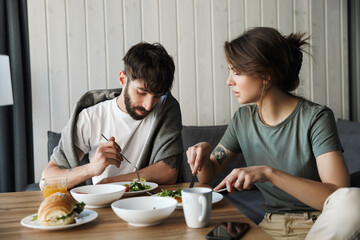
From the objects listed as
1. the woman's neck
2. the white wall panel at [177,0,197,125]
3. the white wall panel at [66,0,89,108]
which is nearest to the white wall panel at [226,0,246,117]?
the white wall panel at [177,0,197,125]

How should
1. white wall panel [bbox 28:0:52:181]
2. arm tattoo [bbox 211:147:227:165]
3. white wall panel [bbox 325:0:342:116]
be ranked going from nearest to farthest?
arm tattoo [bbox 211:147:227:165]
white wall panel [bbox 28:0:52:181]
white wall panel [bbox 325:0:342:116]

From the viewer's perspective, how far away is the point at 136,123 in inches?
79.7

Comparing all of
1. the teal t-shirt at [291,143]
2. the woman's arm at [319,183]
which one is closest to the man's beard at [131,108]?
the teal t-shirt at [291,143]

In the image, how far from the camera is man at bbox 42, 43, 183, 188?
1.84 meters

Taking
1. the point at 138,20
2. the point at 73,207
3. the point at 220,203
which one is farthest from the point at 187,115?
the point at 73,207

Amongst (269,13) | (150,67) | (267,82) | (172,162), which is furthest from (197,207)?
(269,13)

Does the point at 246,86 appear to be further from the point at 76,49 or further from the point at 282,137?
the point at 76,49

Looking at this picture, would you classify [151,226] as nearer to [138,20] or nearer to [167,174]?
[167,174]

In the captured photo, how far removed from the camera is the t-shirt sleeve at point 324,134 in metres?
1.42

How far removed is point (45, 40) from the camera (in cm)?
298

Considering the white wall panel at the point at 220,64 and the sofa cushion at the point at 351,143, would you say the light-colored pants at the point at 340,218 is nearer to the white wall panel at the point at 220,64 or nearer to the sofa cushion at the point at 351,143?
the sofa cushion at the point at 351,143

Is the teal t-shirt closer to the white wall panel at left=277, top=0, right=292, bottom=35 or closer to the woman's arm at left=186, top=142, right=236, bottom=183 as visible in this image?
the woman's arm at left=186, top=142, right=236, bottom=183

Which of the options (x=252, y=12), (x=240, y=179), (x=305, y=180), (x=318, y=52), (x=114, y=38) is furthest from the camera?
(x=318, y=52)

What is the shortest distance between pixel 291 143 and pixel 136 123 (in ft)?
2.64
